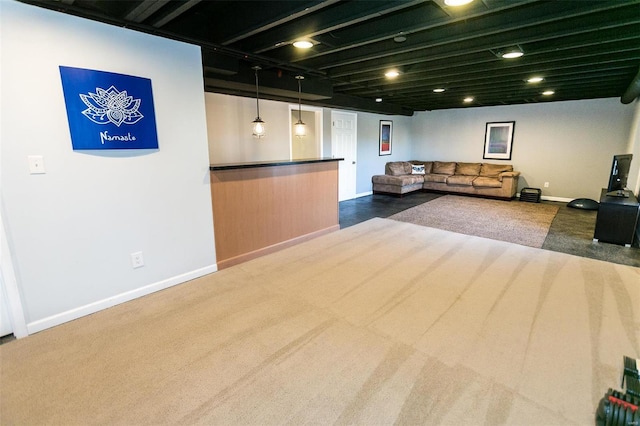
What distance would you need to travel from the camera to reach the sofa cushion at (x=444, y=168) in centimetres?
834

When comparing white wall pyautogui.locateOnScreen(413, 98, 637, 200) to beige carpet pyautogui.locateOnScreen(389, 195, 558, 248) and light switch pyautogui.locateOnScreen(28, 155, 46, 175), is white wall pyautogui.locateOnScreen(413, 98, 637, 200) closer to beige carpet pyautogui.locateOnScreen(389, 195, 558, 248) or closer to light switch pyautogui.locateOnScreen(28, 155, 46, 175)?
beige carpet pyautogui.locateOnScreen(389, 195, 558, 248)

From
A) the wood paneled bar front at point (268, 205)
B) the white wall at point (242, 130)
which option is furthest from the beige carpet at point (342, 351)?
the white wall at point (242, 130)

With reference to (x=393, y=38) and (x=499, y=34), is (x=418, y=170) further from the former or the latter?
(x=393, y=38)

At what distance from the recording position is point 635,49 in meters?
3.08

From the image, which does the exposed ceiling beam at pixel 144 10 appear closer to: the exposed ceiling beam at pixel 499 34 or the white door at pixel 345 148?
the exposed ceiling beam at pixel 499 34

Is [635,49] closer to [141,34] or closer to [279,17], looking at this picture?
[279,17]

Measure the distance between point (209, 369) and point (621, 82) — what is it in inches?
271

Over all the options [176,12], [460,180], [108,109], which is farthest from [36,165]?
[460,180]

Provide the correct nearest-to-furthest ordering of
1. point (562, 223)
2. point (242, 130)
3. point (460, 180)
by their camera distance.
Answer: point (242, 130) → point (562, 223) → point (460, 180)

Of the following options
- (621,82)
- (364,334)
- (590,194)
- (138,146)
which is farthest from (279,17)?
(590,194)

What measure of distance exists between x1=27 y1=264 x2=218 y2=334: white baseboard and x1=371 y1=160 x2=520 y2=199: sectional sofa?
18.6 ft

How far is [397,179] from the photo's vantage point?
760 cm

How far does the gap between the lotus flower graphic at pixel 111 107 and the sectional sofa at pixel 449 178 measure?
616cm

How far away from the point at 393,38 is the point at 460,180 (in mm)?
5625
